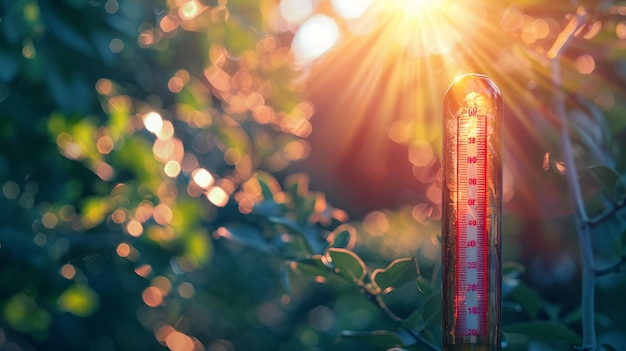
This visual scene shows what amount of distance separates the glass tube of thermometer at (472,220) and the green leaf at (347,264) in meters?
0.16

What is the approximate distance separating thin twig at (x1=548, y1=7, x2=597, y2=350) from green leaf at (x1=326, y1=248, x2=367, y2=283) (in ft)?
1.14

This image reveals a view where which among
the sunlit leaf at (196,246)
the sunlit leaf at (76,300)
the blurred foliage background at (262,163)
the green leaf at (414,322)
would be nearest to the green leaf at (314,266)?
the blurred foliage background at (262,163)

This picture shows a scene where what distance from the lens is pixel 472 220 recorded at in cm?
114

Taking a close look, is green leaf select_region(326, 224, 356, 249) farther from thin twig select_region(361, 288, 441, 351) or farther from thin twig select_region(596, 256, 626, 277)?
thin twig select_region(596, 256, 626, 277)

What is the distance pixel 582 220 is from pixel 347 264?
386 millimetres

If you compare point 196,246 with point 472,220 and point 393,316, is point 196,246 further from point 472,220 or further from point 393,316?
point 472,220

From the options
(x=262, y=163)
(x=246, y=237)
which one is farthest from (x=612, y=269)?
(x=262, y=163)

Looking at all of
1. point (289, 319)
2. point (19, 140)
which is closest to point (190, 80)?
point (19, 140)

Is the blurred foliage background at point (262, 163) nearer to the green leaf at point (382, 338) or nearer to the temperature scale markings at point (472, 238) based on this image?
the green leaf at point (382, 338)

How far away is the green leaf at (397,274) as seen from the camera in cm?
123

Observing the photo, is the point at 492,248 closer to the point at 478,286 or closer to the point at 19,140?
the point at 478,286

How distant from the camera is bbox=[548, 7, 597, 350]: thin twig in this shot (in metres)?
1.23

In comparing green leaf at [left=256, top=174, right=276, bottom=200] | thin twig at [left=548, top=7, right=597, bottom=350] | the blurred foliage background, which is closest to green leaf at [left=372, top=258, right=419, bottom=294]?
the blurred foliage background

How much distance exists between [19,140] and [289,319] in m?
2.08
